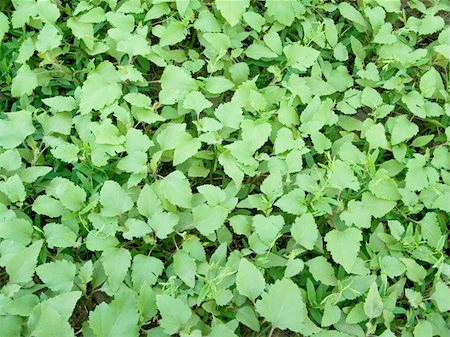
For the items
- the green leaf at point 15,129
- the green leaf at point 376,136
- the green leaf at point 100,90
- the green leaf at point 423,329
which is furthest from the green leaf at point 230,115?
the green leaf at point 423,329

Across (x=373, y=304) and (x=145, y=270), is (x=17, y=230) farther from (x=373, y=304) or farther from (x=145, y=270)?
(x=373, y=304)

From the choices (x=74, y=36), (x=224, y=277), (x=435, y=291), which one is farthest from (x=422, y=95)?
(x=74, y=36)

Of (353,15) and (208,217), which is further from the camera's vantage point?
(353,15)

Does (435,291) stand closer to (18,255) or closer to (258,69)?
(258,69)

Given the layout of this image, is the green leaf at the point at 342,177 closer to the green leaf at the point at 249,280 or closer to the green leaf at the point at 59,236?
the green leaf at the point at 249,280

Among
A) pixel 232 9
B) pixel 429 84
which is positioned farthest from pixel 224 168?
pixel 429 84
